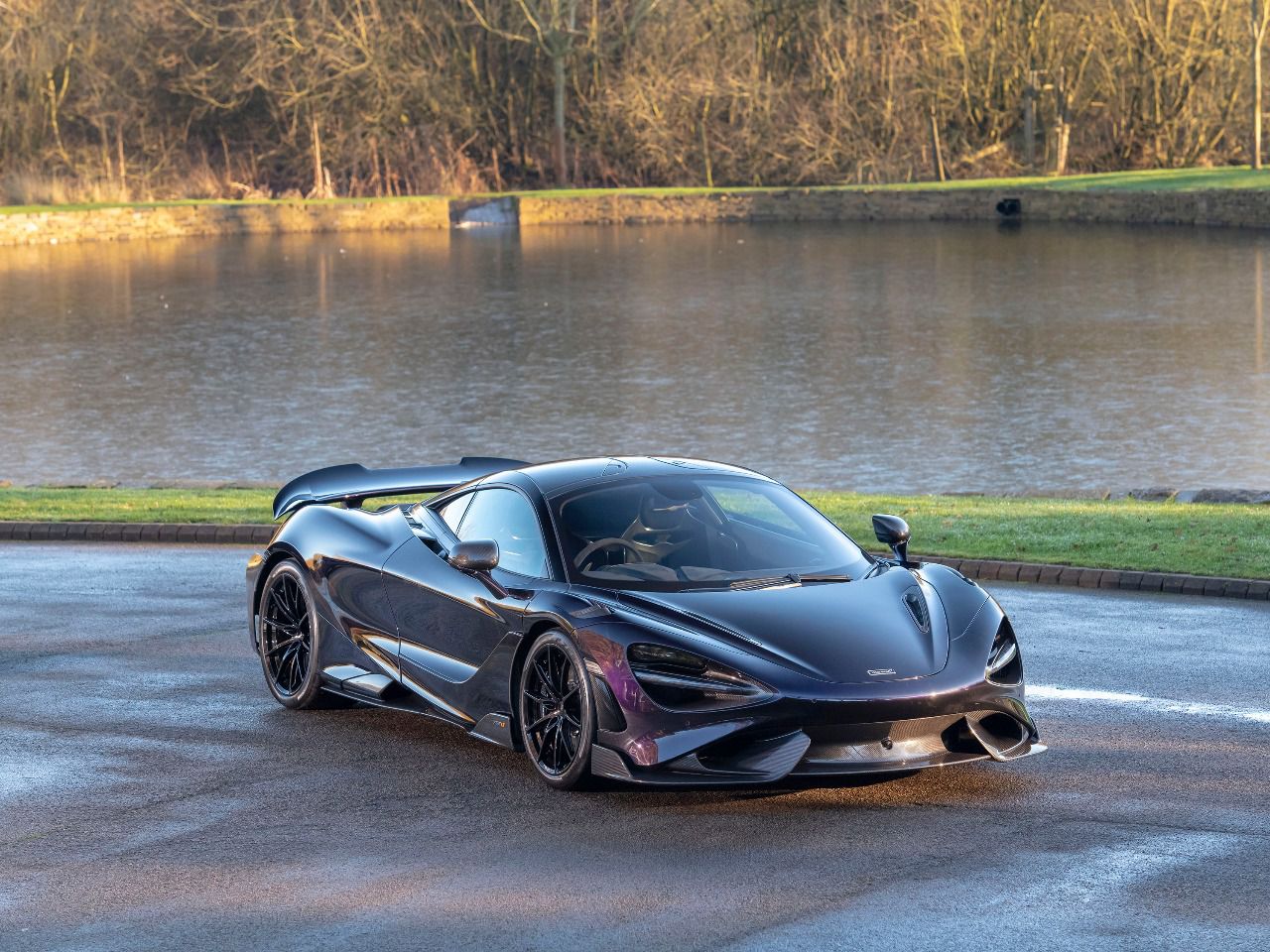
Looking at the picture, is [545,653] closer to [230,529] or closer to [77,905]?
[77,905]

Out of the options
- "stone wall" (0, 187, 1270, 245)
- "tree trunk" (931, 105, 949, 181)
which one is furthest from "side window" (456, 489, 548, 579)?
"tree trunk" (931, 105, 949, 181)

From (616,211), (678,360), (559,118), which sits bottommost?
(678,360)

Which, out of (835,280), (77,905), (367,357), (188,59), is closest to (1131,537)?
(77,905)

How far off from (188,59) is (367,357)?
4726 cm

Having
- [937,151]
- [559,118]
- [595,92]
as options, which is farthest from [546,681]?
[595,92]

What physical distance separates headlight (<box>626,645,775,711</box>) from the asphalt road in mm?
463

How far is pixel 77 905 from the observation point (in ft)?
21.8

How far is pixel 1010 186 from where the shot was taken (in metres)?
69.0

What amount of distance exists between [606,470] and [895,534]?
4.50 ft

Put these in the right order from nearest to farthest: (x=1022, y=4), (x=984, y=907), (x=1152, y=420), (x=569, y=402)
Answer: (x=984, y=907) → (x=1152, y=420) → (x=569, y=402) → (x=1022, y=4)

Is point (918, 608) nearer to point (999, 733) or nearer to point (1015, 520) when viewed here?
point (999, 733)

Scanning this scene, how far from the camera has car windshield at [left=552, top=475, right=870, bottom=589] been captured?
27.9 feet

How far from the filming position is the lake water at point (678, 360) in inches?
1014

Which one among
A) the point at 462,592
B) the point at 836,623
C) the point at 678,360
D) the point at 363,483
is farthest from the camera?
the point at 678,360
